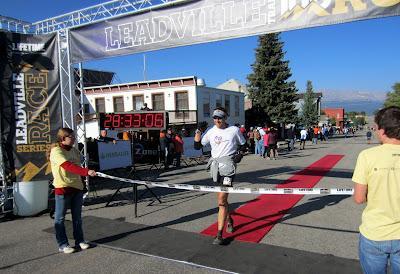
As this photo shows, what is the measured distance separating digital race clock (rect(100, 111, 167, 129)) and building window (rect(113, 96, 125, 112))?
16.7 meters

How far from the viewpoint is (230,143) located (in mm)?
5777

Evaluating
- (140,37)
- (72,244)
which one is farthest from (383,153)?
(140,37)

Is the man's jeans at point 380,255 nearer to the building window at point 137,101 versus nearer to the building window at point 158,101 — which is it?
the building window at point 158,101

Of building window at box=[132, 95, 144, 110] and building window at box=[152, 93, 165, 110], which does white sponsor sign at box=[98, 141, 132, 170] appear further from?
building window at box=[132, 95, 144, 110]

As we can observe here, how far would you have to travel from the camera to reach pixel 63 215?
17.6ft

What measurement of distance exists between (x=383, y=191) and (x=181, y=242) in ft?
12.1

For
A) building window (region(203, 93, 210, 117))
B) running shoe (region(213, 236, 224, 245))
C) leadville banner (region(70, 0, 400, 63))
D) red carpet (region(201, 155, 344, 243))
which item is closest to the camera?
running shoe (region(213, 236, 224, 245))

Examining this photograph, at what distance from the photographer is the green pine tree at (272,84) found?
43.2 meters

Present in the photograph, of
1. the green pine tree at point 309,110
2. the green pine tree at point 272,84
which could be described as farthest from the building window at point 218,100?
the green pine tree at point 309,110

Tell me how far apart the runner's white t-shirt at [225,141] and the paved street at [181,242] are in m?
1.38

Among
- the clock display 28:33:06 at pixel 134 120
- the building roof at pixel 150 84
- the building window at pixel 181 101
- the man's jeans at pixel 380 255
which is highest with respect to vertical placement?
the building roof at pixel 150 84

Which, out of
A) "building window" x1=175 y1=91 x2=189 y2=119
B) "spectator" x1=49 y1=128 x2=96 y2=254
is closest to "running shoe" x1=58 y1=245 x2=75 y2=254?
"spectator" x1=49 y1=128 x2=96 y2=254

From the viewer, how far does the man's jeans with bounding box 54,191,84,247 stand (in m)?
5.37

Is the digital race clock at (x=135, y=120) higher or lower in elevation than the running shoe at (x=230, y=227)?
higher
